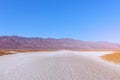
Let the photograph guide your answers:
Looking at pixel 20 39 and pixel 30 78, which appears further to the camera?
pixel 20 39

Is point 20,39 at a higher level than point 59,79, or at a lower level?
higher

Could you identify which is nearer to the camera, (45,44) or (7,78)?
(7,78)

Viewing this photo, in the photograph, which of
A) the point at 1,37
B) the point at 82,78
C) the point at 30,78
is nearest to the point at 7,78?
the point at 30,78

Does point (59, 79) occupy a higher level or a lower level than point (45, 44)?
lower

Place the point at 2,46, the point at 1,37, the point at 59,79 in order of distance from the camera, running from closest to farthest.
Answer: the point at 59,79
the point at 2,46
the point at 1,37

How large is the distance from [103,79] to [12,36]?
19291 centimetres

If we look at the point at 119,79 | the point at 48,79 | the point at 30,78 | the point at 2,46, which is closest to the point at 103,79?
the point at 119,79

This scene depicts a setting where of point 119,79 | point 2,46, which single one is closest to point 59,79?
point 119,79

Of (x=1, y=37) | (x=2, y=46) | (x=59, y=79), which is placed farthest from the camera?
(x=1, y=37)

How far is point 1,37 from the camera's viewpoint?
7446 inches

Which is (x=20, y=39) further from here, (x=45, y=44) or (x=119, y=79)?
(x=119, y=79)

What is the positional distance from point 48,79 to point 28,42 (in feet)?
613

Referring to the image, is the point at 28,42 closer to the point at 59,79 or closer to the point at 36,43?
the point at 36,43

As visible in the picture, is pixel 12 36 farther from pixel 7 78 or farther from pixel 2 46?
pixel 7 78
